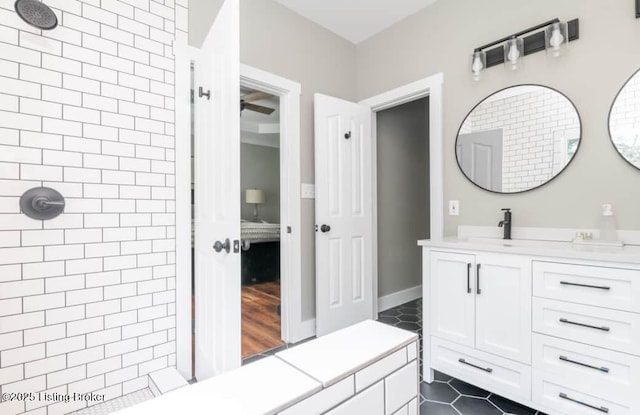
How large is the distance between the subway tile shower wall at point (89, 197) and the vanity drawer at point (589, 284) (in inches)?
80.2

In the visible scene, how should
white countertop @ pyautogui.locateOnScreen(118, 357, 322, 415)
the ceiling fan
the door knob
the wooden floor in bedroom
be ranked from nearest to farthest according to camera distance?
white countertop @ pyautogui.locateOnScreen(118, 357, 322, 415), the door knob, the wooden floor in bedroom, the ceiling fan

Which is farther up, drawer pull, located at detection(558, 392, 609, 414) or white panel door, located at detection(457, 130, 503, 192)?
white panel door, located at detection(457, 130, 503, 192)

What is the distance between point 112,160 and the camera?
1.71m

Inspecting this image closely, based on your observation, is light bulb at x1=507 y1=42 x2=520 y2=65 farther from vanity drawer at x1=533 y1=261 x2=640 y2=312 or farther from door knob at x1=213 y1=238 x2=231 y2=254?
door knob at x1=213 y1=238 x2=231 y2=254

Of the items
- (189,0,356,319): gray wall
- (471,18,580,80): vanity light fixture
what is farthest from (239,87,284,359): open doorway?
(471,18,580,80): vanity light fixture

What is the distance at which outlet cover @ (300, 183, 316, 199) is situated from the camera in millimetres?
2697

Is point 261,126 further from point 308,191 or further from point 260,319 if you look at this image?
point 260,319

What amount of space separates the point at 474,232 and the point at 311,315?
1.50 metres

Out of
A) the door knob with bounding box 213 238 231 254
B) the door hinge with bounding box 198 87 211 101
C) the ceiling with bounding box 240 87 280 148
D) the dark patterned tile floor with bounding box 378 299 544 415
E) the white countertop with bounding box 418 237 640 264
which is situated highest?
the ceiling with bounding box 240 87 280 148

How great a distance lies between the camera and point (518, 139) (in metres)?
2.12

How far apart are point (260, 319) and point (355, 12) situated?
2.94 m

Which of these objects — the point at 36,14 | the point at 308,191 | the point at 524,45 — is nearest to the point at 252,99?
the point at 308,191

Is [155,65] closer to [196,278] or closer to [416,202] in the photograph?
[196,278]

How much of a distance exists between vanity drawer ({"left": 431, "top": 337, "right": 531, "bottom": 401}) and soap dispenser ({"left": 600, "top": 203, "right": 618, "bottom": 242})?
2.75 feet
